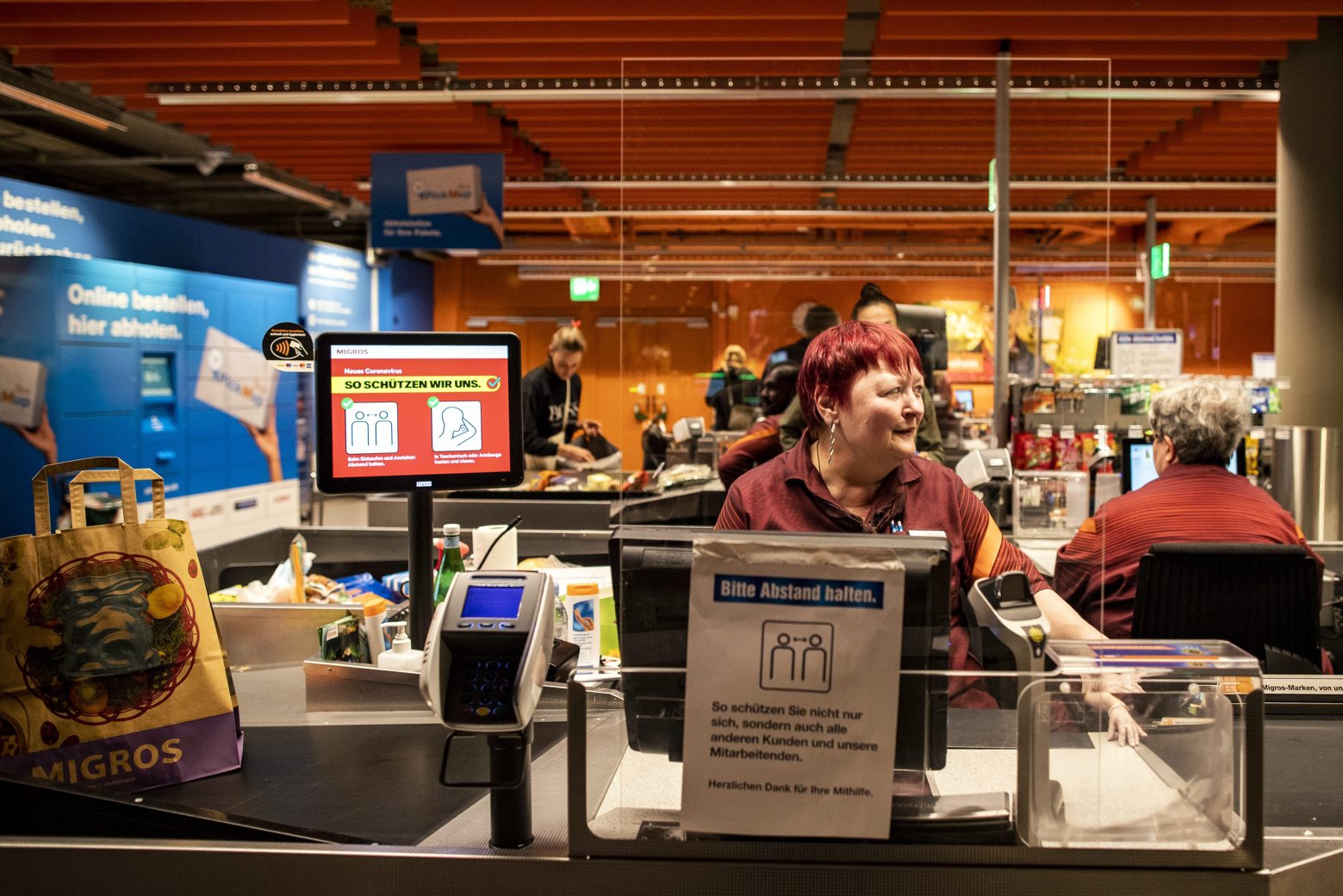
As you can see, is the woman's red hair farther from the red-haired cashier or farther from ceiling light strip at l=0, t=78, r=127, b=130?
ceiling light strip at l=0, t=78, r=127, b=130

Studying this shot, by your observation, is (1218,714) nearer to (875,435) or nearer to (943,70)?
(875,435)

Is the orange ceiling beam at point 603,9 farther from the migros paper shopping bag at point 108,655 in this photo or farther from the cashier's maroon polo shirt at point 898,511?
the migros paper shopping bag at point 108,655

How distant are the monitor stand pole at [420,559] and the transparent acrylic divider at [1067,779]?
88 cm

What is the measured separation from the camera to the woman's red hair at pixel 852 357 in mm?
2172

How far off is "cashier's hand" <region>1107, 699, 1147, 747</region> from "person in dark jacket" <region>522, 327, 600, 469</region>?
5.06m

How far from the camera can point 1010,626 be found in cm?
118

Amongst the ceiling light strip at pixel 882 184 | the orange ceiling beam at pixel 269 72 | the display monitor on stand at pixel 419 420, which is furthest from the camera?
the ceiling light strip at pixel 882 184

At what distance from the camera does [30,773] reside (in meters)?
1.54

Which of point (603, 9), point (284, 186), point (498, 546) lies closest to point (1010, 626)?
point (498, 546)

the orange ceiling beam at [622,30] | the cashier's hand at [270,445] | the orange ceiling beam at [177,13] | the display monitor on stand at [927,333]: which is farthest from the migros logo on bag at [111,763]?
the cashier's hand at [270,445]

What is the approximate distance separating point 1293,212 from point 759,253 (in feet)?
24.8

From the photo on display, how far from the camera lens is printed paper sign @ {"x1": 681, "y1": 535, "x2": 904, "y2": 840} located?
1128 millimetres

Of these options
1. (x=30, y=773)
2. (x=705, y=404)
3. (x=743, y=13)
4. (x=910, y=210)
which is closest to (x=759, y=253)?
(x=910, y=210)

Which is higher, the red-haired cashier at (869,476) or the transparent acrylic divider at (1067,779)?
the red-haired cashier at (869,476)
